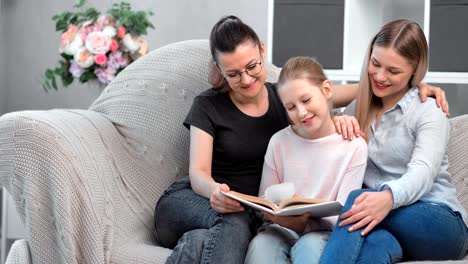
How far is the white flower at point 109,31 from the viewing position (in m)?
3.27

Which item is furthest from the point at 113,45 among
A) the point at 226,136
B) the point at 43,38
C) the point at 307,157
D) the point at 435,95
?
the point at 435,95

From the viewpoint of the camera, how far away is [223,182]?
7.78 ft

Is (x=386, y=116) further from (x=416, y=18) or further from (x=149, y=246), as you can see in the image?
(x=416, y=18)

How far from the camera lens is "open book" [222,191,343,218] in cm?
193

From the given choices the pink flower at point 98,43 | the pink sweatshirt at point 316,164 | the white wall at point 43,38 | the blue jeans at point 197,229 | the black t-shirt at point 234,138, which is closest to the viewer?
the blue jeans at point 197,229

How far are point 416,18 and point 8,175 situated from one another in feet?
7.60

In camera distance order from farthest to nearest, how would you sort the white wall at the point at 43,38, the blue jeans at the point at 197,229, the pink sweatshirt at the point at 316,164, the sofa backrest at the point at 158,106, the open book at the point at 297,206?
the white wall at the point at 43,38 → the sofa backrest at the point at 158,106 → the pink sweatshirt at the point at 316,164 → the blue jeans at the point at 197,229 → the open book at the point at 297,206

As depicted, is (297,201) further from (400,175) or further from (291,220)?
(400,175)

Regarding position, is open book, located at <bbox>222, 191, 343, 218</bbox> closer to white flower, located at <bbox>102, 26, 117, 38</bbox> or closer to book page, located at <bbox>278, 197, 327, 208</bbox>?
book page, located at <bbox>278, 197, 327, 208</bbox>

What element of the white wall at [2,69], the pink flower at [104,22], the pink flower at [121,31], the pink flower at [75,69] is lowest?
the white wall at [2,69]

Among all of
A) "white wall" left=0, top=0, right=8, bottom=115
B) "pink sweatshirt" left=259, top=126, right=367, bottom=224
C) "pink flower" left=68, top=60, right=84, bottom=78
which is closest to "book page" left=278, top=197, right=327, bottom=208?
"pink sweatshirt" left=259, top=126, right=367, bottom=224

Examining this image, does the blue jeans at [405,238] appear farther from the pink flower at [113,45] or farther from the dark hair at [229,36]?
the pink flower at [113,45]

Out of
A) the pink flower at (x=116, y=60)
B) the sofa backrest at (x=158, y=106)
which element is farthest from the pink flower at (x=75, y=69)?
the sofa backrest at (x=158, y=106)

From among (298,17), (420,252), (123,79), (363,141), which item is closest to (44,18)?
(298,17)
